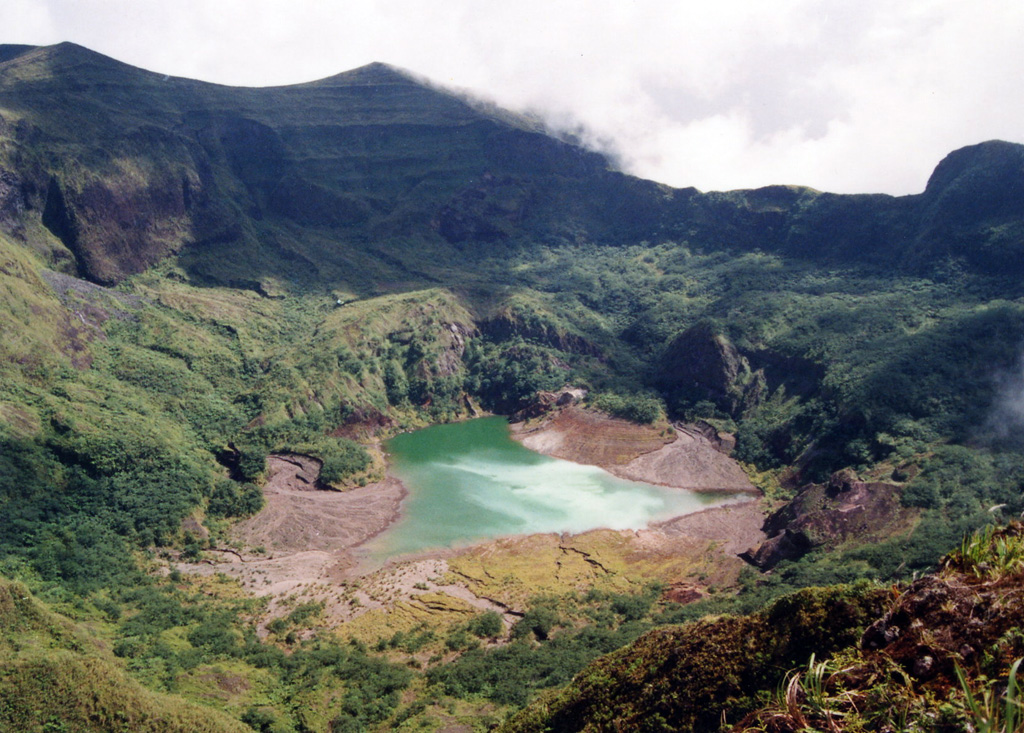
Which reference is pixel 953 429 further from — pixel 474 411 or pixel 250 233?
pixel 250 233

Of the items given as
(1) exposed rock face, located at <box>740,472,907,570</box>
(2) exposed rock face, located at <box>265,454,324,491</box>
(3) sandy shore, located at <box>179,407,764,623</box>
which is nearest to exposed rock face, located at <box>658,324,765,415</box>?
(3) sandy shore, located at <box>179,407,764,623</box>

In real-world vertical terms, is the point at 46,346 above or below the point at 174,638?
above

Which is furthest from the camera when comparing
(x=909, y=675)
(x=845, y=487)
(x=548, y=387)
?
(x=548, y=387)

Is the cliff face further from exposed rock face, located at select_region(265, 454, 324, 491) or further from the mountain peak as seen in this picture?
exposed rock face, located at select_region(265, 454, 324, 491)

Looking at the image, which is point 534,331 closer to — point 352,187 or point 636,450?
point 636,450

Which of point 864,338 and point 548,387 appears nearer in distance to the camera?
point 864,338

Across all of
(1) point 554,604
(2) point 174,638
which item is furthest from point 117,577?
(1) point 554,604
